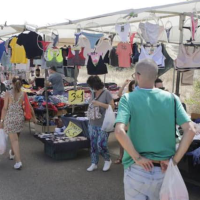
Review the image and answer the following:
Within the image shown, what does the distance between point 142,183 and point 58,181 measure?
270 centimetres

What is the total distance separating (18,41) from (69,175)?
3373 mm

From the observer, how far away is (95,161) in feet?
17.3

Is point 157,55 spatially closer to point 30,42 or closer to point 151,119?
point 30,42

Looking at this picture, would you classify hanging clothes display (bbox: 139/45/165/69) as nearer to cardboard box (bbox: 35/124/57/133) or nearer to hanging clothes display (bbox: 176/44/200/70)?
hanging clothes display (bbox: 176/44/200/70)

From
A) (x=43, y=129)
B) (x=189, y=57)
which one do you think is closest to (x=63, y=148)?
(x=43, y=129)

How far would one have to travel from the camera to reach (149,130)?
229cm

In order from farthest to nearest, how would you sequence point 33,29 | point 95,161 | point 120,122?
point 33,29 → point 95,161 → point 120,122

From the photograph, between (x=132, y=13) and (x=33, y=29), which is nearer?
(x=132, y=13)

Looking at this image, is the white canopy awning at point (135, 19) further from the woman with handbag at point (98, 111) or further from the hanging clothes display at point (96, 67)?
the woman with handbag at point (98, 111)

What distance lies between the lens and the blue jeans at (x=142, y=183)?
2.34 m

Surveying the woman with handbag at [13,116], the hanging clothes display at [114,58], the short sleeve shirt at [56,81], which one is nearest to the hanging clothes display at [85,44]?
the hanging clothes display at [114,58]

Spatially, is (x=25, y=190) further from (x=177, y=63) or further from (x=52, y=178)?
(x=177, y=63)

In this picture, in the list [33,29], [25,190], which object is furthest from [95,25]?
[25,190]

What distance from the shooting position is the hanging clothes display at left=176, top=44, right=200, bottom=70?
17.8 ft
